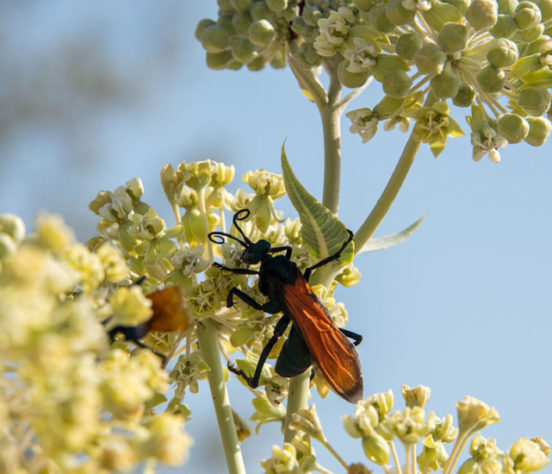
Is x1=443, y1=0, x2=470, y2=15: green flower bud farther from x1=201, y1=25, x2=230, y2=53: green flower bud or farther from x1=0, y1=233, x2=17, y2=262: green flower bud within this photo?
x1=0, y1=233, x2=17, y2=262: green flower bud

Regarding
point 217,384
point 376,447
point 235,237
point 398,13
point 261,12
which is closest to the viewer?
point 376,447

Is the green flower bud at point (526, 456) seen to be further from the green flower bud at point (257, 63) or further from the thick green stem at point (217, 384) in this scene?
the green flower bud at point (257, 63)

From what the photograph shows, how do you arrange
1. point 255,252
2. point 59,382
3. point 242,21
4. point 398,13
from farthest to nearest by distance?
1. point 242,21
2. point 255,252
3. point 398,13
4. point 59,382

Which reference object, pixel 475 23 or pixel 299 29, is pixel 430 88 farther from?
pixel 299 29

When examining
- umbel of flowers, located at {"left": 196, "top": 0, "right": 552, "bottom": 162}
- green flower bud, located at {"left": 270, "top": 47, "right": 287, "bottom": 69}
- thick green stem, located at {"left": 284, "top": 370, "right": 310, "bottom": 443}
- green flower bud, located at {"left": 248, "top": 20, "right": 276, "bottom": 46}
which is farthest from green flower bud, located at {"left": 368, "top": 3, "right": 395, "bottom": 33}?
thick green stem, located at {"left": 284, "top": 370, "right": 310, "bottom": 443}

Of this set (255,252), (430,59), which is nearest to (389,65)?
(430,59)

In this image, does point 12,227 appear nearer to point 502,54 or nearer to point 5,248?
point 5,248
